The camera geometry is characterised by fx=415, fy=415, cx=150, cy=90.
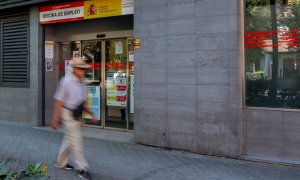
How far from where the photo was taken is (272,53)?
296 inches

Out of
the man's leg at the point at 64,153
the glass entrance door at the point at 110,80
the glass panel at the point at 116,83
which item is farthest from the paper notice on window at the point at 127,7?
the man's leg at the point at 64,153

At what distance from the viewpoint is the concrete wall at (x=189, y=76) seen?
761 centimetres

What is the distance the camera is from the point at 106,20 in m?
10.7

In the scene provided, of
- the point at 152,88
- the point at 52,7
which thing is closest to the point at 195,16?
the point at 152,88

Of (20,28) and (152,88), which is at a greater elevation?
(20,28)

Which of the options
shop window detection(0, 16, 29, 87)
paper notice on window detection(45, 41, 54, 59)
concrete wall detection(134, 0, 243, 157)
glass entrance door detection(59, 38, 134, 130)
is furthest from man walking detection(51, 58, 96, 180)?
shop window detection(0, 16, 29, 87)

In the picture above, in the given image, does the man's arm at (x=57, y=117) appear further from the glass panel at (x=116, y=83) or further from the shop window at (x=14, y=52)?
the shop window at (x=14, y=52)

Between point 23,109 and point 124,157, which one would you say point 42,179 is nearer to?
point 124,157

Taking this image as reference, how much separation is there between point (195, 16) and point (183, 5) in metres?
0.36

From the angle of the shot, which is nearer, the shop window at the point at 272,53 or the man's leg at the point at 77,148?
the man's leg at the point at 77,148

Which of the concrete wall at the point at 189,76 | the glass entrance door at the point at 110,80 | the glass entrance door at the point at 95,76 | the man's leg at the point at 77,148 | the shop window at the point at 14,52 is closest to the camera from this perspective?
the man's leg at the point at 77,148

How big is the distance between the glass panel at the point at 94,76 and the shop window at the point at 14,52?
1.91 meters

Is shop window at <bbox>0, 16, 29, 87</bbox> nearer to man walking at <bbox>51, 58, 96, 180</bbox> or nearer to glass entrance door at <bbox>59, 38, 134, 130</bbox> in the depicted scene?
glass entrance door at <bbox>59, 38, 134, 130</bbox>

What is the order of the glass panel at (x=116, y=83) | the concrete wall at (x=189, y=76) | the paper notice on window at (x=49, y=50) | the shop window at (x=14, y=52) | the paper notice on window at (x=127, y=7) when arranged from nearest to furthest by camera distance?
the concrete wall at (x=189, y=76)
the paper notice on window at (x=127, y=7)
the glass panel at (x=116, y=83)
the paper notice on window at (x=49, y=50)
the shop window at (x=14, y=52)
